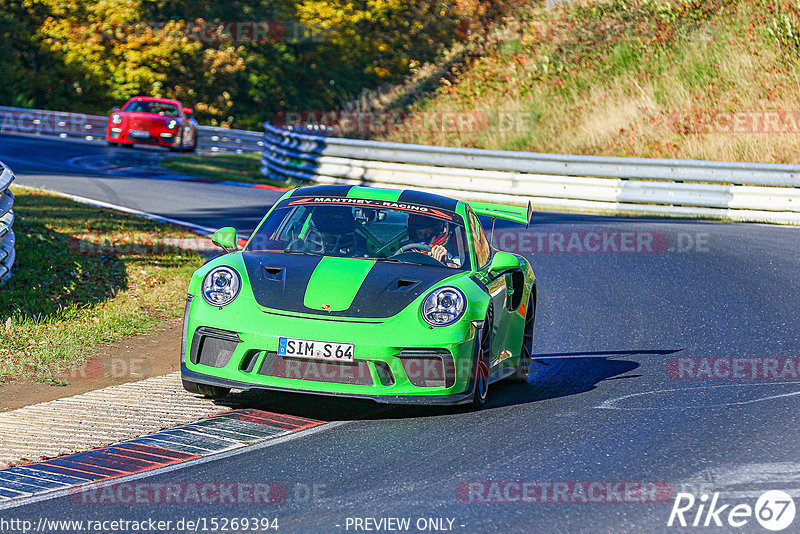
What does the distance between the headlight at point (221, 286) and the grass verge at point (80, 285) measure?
1661 mm

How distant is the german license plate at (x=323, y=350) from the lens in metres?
6.48

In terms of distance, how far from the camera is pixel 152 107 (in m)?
32.4

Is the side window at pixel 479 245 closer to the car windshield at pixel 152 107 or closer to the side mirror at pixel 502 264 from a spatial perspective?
the side mirror at pixel 502 264

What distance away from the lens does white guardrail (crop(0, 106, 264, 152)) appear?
125 ft

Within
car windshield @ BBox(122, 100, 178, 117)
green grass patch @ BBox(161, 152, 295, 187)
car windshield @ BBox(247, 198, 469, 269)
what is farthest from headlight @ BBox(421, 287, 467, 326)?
car windshield @ BBox(122, 100, 178, 117)

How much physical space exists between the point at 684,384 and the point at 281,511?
3.93 m

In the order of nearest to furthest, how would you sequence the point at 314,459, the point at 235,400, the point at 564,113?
the point at 314,459 < the point at 235,400 < the point at 564,113

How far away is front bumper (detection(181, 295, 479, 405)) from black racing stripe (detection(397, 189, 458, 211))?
155 cm

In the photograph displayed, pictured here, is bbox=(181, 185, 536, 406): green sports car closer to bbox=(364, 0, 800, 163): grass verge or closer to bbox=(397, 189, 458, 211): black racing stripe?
bbox=(397, 189, 458, 211): black racing stripe

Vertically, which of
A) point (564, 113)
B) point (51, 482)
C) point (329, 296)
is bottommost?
point (51, 482)

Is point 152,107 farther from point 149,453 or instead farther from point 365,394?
point 149,453

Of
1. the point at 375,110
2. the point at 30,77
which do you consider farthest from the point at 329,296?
the point at 30,77

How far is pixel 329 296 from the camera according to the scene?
6.79m

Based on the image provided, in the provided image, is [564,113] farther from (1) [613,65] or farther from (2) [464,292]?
(2) [464,292]
